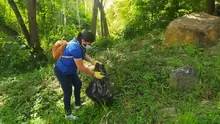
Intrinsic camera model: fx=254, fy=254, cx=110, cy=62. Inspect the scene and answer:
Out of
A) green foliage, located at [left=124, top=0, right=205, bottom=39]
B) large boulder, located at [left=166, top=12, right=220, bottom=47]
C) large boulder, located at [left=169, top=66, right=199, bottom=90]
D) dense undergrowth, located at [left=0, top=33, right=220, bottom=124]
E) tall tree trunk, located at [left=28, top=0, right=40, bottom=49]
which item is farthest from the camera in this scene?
green foliage, located at [left=124, top=0, right=205, bottom=39]

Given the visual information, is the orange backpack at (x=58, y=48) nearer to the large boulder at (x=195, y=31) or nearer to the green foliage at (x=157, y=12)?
the large boulder at (x=195, y=31)

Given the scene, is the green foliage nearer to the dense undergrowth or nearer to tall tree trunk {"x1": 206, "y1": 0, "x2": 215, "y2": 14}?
tall tree trunk {"x1": 206, "y1": 0, "x2": 215, "y2": 14}

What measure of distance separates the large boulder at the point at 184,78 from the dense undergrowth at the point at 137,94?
113 millimetres

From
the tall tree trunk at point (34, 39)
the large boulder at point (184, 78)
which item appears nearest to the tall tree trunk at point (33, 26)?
the tall tree trunk at point (34, 39)

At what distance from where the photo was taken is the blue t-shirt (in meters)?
3.88

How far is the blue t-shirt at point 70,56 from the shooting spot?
12.7 feet

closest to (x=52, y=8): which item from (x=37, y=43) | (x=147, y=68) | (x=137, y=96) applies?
(x=37, y=43)

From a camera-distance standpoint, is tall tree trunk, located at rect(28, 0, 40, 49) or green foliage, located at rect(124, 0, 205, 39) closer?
tall tree trunk, located at rect(28, 0, 40, 49)

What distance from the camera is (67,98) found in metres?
4.45

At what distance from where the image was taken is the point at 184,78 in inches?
189

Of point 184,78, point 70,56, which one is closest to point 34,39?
point 70,56

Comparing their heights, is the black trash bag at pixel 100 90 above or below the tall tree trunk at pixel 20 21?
below

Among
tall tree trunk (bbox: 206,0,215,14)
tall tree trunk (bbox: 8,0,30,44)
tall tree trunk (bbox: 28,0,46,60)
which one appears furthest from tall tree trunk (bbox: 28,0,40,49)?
tall tree trunk (bbox: 206,0,215,14)

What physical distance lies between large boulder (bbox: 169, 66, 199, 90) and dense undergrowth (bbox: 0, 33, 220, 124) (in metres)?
0.11
